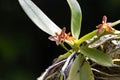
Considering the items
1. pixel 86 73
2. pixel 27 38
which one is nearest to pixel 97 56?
pixel 86 73

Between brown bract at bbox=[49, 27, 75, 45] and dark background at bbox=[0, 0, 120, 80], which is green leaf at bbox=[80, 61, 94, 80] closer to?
brown bract at bbox=[49, 27, 75, 45]

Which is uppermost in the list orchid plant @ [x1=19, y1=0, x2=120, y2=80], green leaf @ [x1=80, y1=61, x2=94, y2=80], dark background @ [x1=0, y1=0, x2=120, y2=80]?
dark background @ [x1=0, y1=0, x2=120, y2=80]

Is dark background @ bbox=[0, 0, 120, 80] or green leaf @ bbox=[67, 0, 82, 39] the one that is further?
dark background @ bbox=[0, 0, 120, 80]

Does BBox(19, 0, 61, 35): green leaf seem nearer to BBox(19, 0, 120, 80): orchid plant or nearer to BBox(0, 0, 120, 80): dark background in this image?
BBox(19, 0, 120, 80): orchid plant

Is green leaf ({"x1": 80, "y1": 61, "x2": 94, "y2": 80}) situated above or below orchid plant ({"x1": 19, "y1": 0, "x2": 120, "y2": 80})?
below

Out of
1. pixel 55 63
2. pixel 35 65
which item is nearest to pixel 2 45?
pixel 35 65

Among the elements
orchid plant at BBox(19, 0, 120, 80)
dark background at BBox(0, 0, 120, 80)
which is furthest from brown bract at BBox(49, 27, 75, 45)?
dark background at BBox(0, 0, 120, 80)

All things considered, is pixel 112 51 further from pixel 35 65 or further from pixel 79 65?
pixel 35 65

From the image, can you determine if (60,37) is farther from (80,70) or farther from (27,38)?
(27,38)
